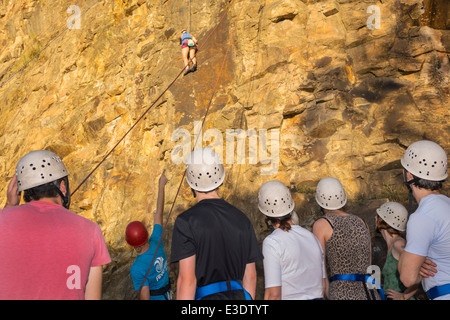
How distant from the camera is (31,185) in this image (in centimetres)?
245

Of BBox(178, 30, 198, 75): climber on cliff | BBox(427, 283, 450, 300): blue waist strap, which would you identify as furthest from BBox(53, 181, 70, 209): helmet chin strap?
BBox(178, 30, 198, 75): climber on cliff

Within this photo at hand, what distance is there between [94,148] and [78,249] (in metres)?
8.43

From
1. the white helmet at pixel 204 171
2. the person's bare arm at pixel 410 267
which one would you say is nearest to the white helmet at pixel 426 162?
A: the person's bare arm at pixel 410 267

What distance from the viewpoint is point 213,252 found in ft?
8.77

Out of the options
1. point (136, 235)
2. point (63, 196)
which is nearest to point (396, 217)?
point (136, 235)

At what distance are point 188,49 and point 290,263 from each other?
6.70 metres

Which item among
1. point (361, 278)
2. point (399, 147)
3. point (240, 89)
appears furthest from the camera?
point (240, 89)

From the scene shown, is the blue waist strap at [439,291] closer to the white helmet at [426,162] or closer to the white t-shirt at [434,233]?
the white t-shirt at [434,233]

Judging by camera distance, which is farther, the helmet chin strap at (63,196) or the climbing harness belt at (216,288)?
the climbing harness belt at (216,288)

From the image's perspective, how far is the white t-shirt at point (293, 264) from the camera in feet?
9.73

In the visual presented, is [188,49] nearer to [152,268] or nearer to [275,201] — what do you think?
[152,268]

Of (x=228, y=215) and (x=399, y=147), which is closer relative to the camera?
(x=228, y=215)

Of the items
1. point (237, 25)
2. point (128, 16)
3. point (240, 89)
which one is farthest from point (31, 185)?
point (128, 16)

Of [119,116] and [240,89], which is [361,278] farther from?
[119,116]
